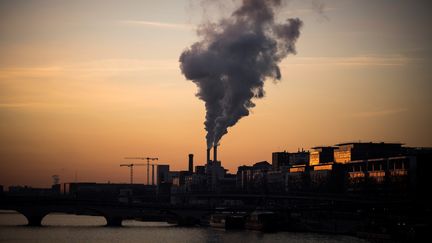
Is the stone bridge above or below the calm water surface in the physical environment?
above

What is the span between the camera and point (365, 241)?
369 ft

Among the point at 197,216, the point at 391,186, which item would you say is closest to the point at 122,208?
the point at 197,216

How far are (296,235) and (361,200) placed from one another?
73.7 ft

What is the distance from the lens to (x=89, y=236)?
129 m

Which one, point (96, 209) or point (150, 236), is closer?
point (150, 236)

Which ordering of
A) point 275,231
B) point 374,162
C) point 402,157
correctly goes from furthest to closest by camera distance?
point 374,162 < point 402,157 < point 275,231

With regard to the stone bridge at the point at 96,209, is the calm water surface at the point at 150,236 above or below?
below

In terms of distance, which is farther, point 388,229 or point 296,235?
point 296,235

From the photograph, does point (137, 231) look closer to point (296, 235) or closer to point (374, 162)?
point (296, 235)

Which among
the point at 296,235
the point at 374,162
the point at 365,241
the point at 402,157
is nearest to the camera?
the point at 365,241

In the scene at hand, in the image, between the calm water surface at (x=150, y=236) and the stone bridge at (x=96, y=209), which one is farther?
the stone bridge at (x=96, y=209)

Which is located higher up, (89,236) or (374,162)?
(374,162)

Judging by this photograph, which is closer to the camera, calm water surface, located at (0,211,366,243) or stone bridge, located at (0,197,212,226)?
calm water surface, located at (0,211,366,243)

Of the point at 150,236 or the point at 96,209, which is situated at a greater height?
the point at 96,209
